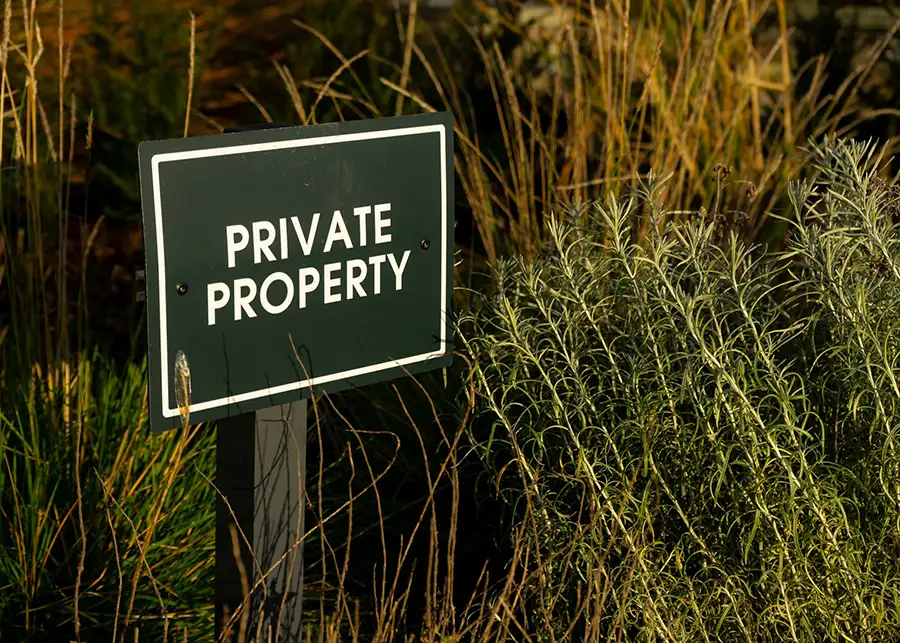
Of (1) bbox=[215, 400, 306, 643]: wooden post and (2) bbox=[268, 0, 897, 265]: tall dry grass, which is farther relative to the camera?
(2) bbox=[268, 0, 897, 265]: tall dry grass

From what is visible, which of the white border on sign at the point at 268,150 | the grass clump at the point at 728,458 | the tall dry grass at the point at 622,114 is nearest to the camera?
the white border on sign at the point at 268,150

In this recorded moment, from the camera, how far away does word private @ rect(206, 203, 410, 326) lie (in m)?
2.06

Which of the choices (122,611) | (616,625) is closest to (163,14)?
(122,611)

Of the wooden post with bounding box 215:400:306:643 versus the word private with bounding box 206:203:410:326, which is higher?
the word private with bounding box 206:203:410:326

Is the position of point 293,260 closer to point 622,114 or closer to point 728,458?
point 728,458

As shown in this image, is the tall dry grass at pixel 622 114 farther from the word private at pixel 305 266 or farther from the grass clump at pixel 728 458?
the word private at pixel 305 266

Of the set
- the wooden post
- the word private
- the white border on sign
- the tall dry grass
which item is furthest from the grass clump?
the tall dry grass

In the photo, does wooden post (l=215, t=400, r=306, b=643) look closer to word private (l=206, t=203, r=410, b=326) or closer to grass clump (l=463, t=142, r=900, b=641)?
word private (l=206, t=203, r=410, b=326)

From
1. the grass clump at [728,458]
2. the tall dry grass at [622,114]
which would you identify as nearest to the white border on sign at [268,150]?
the grass clump at [728,458]

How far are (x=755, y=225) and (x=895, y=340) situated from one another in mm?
1835

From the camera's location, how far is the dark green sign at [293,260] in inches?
78.5

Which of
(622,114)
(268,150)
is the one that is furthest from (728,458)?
(622,114)

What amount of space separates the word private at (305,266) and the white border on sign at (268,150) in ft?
0.30

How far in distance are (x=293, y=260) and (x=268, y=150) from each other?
18cm
